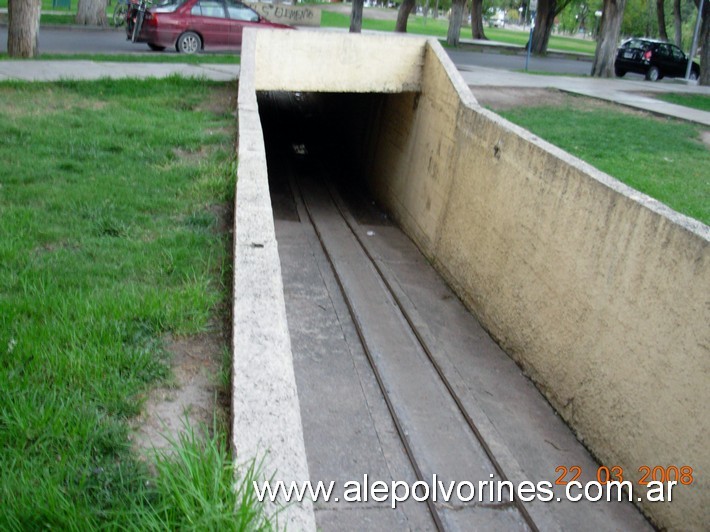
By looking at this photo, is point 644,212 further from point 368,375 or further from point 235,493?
point 235,493

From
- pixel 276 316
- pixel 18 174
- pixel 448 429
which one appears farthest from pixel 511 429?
pixel 18 174

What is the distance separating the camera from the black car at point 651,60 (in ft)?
105

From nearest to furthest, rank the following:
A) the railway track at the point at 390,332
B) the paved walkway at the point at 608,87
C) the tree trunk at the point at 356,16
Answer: the railway track at the point at 390,332
the paved walkway at the point at 608,87
the tree trunk at the point at 356,16

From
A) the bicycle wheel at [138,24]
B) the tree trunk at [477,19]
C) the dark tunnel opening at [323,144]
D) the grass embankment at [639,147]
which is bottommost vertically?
the dark tunnel opening at [323,144]

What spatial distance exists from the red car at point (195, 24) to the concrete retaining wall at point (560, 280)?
24.8 feet

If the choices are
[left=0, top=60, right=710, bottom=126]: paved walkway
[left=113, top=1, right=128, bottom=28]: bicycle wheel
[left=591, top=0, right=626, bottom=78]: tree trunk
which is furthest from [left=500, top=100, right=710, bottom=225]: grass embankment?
[left=113, top=1, right=128, bottom=28]: bicycle wheel

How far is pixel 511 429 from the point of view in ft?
28.5

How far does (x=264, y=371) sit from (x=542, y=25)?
39.3 metres

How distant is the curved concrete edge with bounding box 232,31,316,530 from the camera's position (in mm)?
3480

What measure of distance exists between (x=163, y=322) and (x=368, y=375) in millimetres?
4551

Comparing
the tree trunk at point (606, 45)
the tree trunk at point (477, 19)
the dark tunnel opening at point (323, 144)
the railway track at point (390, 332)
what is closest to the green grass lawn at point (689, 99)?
the tree trunk at point (606, 45)

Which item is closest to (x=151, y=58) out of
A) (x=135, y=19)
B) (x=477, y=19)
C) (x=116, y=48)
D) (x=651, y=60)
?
(x=135, y=19)

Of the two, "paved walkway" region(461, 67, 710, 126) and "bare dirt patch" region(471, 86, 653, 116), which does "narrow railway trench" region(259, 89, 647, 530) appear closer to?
"bare dirt patch" region(471, 86, 653, 116)

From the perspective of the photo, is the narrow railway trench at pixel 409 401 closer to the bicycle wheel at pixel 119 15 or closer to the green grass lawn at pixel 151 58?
the green grass lawn at pixel 151 58
